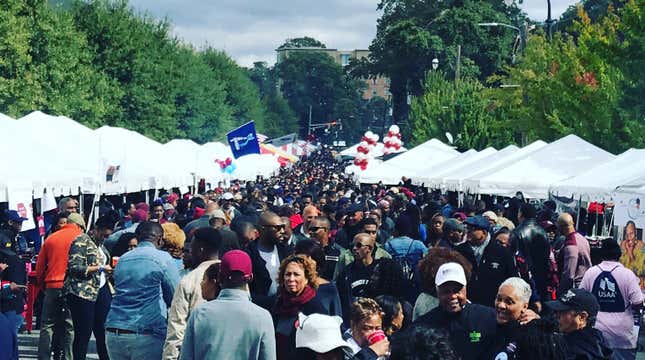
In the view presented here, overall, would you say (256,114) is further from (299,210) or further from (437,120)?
(299,210)

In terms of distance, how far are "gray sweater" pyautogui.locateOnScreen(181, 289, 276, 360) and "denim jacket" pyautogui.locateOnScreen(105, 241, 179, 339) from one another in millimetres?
2250

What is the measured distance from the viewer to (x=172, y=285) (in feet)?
30.5

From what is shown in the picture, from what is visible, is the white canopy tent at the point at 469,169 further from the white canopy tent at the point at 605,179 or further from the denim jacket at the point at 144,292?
the denim jacket at the point at 144,292

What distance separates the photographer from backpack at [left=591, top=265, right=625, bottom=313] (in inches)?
422

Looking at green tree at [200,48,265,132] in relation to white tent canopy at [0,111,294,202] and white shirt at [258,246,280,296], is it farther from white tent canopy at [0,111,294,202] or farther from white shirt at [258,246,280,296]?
white shirt at [258,246,280,296]

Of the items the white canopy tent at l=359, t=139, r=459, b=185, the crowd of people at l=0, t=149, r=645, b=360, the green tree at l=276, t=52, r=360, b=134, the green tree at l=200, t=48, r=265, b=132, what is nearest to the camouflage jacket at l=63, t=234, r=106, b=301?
the crowd of people at l=0, t=149, r=645, b=360

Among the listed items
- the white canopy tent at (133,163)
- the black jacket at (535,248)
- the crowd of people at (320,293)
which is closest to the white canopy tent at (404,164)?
the white canopy tent at (133,163)

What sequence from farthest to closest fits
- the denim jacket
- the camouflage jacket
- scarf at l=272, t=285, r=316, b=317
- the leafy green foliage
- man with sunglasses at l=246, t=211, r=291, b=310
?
the leafy green foliage < the camouflage jacket < man with sunglasses at l=246, t=211, r=291, b=310 < the denim jacket < scarf at l=272, t=285, r=316, b=317

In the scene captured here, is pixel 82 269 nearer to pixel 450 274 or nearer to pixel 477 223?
pixel 477 223

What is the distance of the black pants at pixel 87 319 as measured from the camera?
1209 cm

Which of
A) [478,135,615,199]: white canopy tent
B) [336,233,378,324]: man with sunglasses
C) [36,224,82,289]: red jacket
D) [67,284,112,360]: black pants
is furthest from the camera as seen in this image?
[478,135,615,199]: white canopy tent

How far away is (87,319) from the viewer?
12.2 meters

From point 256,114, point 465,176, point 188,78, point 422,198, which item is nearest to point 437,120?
point 188,78

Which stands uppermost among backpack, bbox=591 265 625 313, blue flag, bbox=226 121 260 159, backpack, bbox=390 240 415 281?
blue flag, bbox=226 121 260 159
